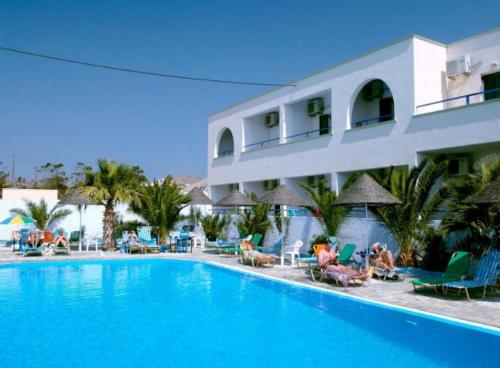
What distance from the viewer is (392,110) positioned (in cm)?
2045

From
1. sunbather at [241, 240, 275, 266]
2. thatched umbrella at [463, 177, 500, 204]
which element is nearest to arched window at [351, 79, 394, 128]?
sunbather at [241, 240, 275, 266]

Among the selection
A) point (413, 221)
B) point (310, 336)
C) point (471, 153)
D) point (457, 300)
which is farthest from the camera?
A: point (471, 153)

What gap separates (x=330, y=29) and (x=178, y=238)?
11.7 metres

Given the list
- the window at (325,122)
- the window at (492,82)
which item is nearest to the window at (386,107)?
the window at (325,122)

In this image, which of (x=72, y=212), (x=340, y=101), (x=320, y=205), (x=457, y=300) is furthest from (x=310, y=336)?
(x=72, y=212)

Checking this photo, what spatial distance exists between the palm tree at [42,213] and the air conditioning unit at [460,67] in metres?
19.8

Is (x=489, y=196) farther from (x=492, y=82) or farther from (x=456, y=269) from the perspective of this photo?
(x=492, y=82)

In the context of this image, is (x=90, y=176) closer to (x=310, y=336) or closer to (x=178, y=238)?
(x=178, y=238)

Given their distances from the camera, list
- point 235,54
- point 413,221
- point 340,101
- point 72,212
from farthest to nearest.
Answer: point 72,212 < point 235,54 < point 340,101 < point 413,221

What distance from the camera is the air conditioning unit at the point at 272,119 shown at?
27.0 meters

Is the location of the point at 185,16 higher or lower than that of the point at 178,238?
higher

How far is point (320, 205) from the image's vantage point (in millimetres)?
17156

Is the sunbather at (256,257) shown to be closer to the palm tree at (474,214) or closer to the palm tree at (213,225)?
the palm tree at (474,214)

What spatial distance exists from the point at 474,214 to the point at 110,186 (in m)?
15.6
